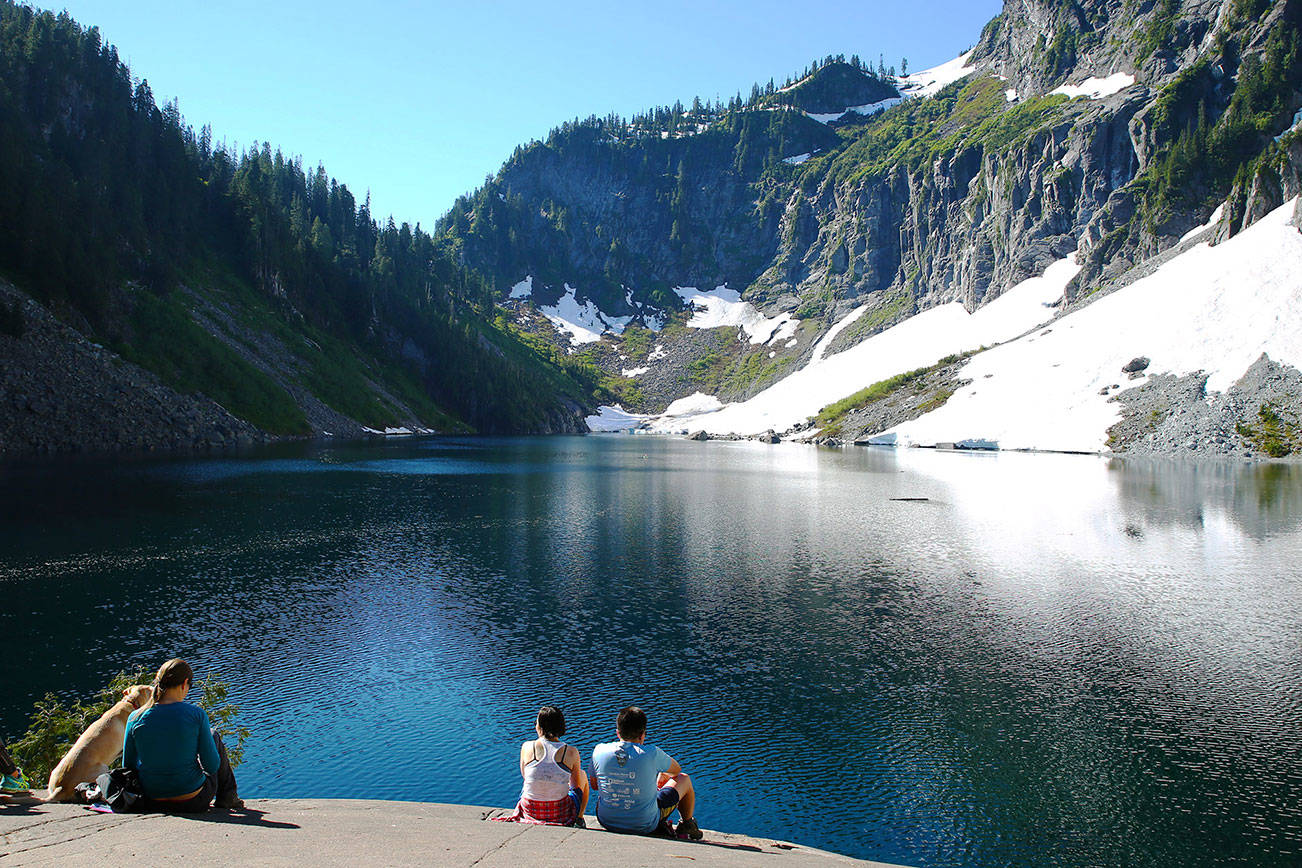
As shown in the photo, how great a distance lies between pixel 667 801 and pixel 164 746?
701cm

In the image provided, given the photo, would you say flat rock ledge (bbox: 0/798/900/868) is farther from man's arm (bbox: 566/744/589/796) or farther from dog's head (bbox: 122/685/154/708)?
dog's head (bbox: 122/685/154/708)

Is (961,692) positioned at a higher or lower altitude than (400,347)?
lower

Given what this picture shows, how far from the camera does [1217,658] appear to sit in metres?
23.8

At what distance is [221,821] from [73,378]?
89.4 meters

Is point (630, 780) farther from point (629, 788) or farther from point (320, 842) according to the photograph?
point (320, 842)

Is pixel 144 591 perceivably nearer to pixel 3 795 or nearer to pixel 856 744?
pixel 3 795

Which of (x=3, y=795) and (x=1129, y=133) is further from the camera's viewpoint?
(x=1129, y=133)

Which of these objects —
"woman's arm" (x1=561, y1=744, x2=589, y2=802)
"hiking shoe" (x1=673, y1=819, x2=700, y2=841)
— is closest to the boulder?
"hiking shoe" (x1=673, y1=819, x2=700, y2=841)

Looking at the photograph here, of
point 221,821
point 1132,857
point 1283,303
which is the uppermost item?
point 1283,303

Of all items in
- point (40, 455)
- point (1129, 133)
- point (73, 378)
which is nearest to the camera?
point (40, 455)

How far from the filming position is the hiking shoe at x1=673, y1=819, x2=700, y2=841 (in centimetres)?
1197

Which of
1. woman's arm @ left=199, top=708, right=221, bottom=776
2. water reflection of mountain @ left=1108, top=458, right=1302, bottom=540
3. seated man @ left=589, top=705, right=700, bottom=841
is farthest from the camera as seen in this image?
water reflection of mountain @ left=1108, top=458, right=1302, bottom=540

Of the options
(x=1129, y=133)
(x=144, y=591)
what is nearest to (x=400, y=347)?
(x=144, y=591)

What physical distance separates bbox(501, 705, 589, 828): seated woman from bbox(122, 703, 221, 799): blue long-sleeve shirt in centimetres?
446
